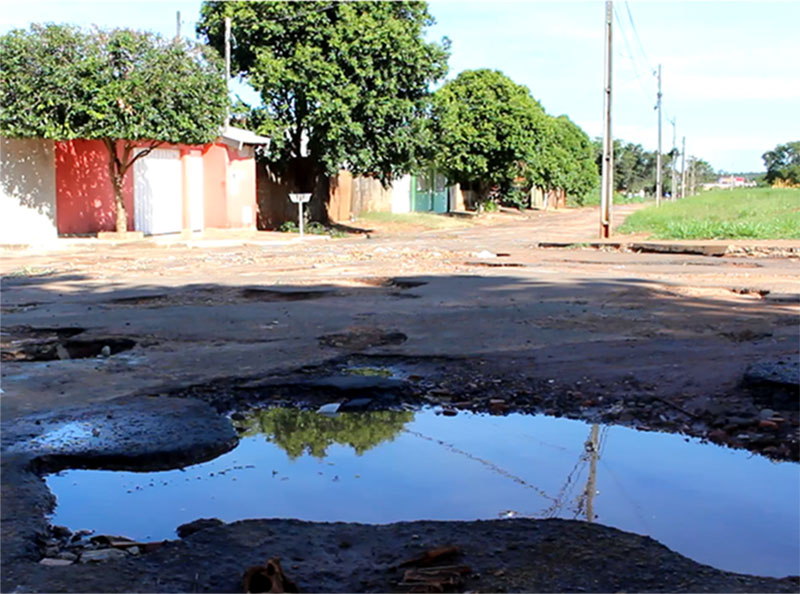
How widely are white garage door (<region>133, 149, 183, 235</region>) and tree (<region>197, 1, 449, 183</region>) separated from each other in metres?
3.21

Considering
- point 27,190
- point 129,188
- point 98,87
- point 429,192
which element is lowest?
point 27,190

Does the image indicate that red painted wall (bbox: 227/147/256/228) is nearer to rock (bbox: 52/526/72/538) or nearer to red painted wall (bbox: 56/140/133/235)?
red painted wall (bbox: 56/140/133/235)

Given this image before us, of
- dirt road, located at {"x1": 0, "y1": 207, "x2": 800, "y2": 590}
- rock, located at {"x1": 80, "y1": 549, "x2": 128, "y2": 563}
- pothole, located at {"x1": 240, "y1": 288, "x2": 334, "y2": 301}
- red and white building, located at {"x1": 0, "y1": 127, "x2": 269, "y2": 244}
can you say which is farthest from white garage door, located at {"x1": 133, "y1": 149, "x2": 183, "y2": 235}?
rock, located at {"x1": 80, "y1": 549, "x2": 128, "y2": 563}

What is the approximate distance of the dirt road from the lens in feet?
→ 21.6

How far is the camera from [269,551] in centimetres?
392

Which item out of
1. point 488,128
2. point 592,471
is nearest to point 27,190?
point 592,471

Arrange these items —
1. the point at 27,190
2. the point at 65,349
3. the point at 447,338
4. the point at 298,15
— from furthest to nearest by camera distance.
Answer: the point at 298,15, the point at 27,190, the point at 447,338, the point at 65,349

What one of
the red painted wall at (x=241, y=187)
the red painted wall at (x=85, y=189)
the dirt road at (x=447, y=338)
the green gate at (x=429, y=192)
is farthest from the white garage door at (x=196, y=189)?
the green gate at (x=429, y=192)

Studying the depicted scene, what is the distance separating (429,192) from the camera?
2050 inches

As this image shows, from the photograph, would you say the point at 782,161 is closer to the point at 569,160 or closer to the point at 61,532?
the point at 569,160

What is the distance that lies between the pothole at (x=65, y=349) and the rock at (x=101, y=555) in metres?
4.74

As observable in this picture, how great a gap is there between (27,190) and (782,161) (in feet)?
411

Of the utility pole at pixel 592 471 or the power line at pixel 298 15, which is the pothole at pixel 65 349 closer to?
the utility pole at pixel 592 471

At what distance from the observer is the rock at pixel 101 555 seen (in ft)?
12.7
